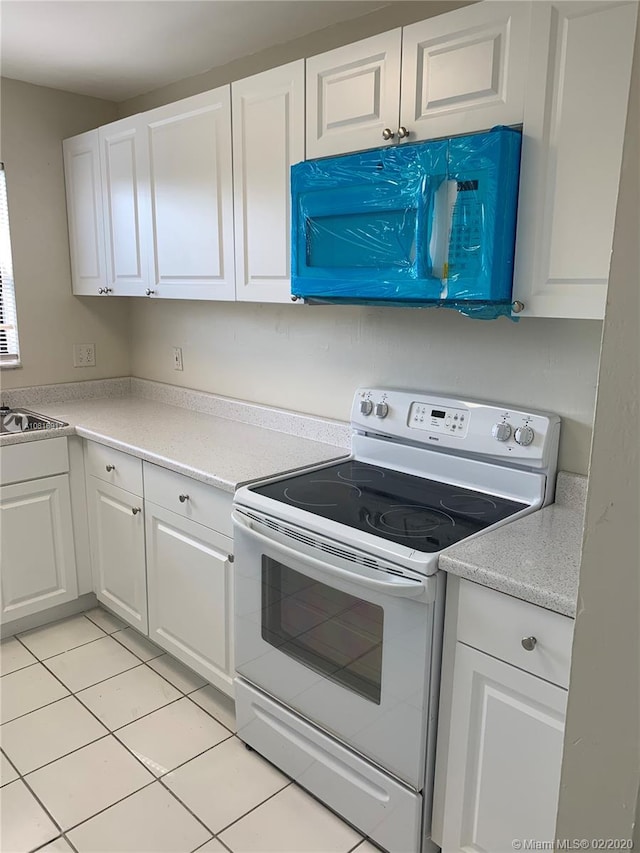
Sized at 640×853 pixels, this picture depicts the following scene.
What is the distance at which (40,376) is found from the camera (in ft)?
10.4

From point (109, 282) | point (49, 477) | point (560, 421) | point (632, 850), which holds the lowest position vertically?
point (49, 477)

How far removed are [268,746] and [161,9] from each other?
7.79 feet

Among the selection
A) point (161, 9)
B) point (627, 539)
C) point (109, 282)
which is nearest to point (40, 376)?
point (109, 282)

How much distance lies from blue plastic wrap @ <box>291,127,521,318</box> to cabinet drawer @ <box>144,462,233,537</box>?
0.71 m

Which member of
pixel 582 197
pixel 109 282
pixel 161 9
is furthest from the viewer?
pixel 109 282

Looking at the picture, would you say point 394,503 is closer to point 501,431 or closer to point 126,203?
point 501,431

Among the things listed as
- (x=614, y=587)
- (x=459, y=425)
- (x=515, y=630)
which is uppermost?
(x=614, y=587)

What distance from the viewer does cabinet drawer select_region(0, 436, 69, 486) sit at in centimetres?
254

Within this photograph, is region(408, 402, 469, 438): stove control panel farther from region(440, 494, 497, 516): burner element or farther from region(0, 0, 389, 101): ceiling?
region(0, 0, 389, 101): ceiling

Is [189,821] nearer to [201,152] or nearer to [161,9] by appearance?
[201,152]

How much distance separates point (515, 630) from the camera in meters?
1.38

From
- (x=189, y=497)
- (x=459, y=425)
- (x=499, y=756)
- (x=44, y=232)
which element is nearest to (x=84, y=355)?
(x=44, y=232)

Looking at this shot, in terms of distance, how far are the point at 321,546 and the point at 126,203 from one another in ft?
6.09

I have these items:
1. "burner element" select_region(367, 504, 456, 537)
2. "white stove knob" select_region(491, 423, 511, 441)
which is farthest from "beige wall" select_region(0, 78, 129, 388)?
"white stove knob" select_region(491, 423, 511, 441)
